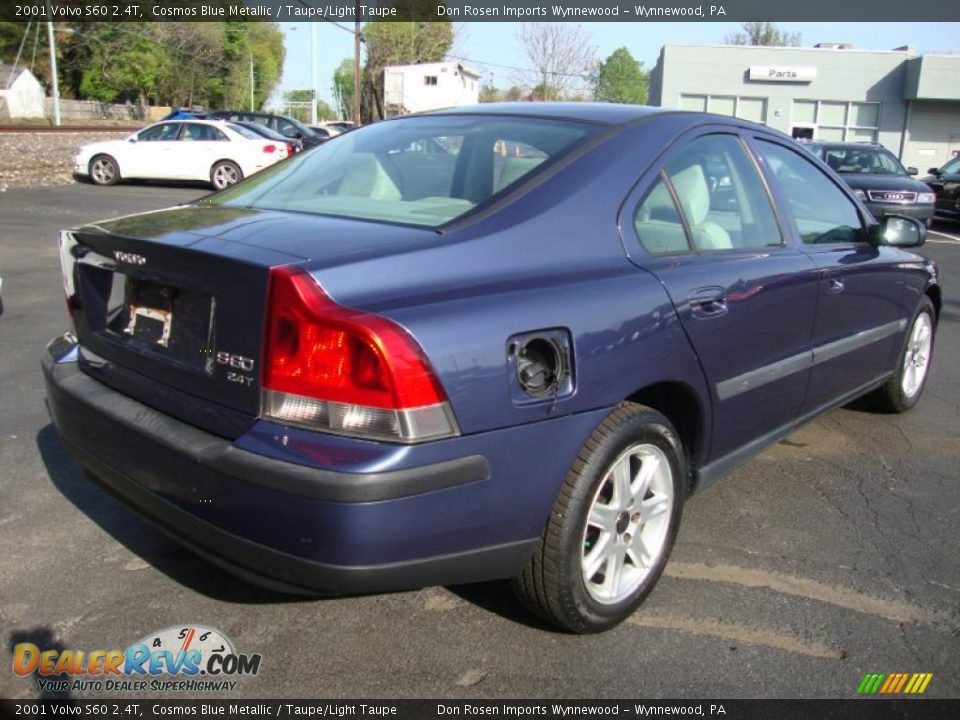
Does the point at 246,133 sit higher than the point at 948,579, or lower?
higher

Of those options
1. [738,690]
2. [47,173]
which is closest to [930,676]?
[738,690]

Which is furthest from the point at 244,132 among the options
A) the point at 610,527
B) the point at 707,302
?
the point at 610,527

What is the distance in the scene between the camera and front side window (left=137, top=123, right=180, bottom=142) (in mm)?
18491

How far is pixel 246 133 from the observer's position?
18359 millimetres

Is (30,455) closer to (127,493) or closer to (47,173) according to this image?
(127,493)

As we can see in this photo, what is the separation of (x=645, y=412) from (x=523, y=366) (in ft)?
1.84

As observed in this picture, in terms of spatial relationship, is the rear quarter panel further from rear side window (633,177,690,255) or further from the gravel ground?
the gravel ground

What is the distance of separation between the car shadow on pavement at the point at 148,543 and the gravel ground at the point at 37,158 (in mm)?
14608

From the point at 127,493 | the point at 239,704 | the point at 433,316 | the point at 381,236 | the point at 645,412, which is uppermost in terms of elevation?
the point at 381,236

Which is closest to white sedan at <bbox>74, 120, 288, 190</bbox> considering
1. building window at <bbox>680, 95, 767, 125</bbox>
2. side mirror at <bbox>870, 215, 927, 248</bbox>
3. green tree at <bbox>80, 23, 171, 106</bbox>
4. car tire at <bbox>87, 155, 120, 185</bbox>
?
car tire at <bbox>87, 155, 120, 185</bbox>

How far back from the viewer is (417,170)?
305 cm

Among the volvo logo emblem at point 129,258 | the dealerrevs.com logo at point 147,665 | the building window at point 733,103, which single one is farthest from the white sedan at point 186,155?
the building window at point 733,103

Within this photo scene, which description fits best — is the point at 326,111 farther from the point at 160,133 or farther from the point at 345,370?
the point at 345,370

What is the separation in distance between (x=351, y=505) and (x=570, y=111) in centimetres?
191
